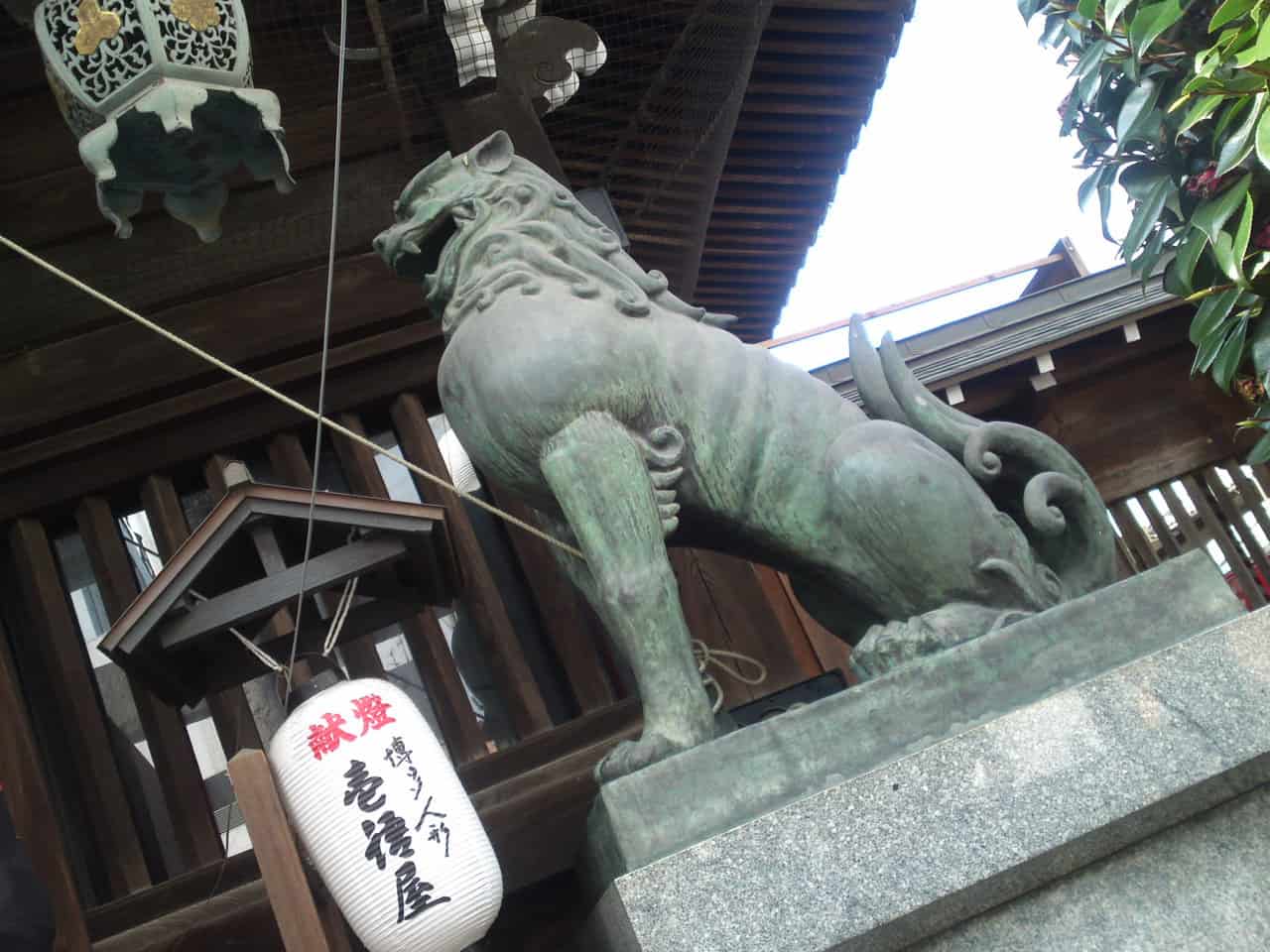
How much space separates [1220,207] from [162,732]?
4056mm

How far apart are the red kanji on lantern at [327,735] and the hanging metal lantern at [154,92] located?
1.50m

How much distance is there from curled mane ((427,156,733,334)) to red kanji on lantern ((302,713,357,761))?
3.26 feet

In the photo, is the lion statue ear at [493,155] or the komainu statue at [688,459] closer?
the komainu statue at [688,459]

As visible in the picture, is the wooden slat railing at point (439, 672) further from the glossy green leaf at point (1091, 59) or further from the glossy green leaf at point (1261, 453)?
the glossy green leaf at point (1091, 59)

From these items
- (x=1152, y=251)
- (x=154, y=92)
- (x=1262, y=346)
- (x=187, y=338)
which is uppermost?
(x=187, y=338)

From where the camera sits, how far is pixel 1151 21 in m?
3.37

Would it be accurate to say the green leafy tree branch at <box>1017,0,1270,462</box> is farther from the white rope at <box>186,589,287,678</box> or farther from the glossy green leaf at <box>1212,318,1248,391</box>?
the white rope at <box>186,589,287,678</box>

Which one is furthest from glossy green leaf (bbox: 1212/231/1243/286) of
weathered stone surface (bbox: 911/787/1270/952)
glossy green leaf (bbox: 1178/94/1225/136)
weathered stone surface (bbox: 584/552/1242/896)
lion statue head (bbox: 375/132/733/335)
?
weathered stone surface (bbox: 911/787/1270/952)

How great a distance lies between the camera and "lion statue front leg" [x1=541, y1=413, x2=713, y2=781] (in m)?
2.53

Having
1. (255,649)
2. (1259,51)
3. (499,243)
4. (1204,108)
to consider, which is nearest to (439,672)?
(255,649)

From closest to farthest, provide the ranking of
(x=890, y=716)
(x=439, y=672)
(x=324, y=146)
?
(x=890, y=716) → (x=439, y=672) → (x=324, y=146)

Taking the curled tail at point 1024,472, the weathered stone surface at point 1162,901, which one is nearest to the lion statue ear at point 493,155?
the curled tail at point 1024,472

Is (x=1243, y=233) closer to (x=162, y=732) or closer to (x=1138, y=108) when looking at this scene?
(x=1138, y=108)

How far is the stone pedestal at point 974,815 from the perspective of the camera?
2.14 m
